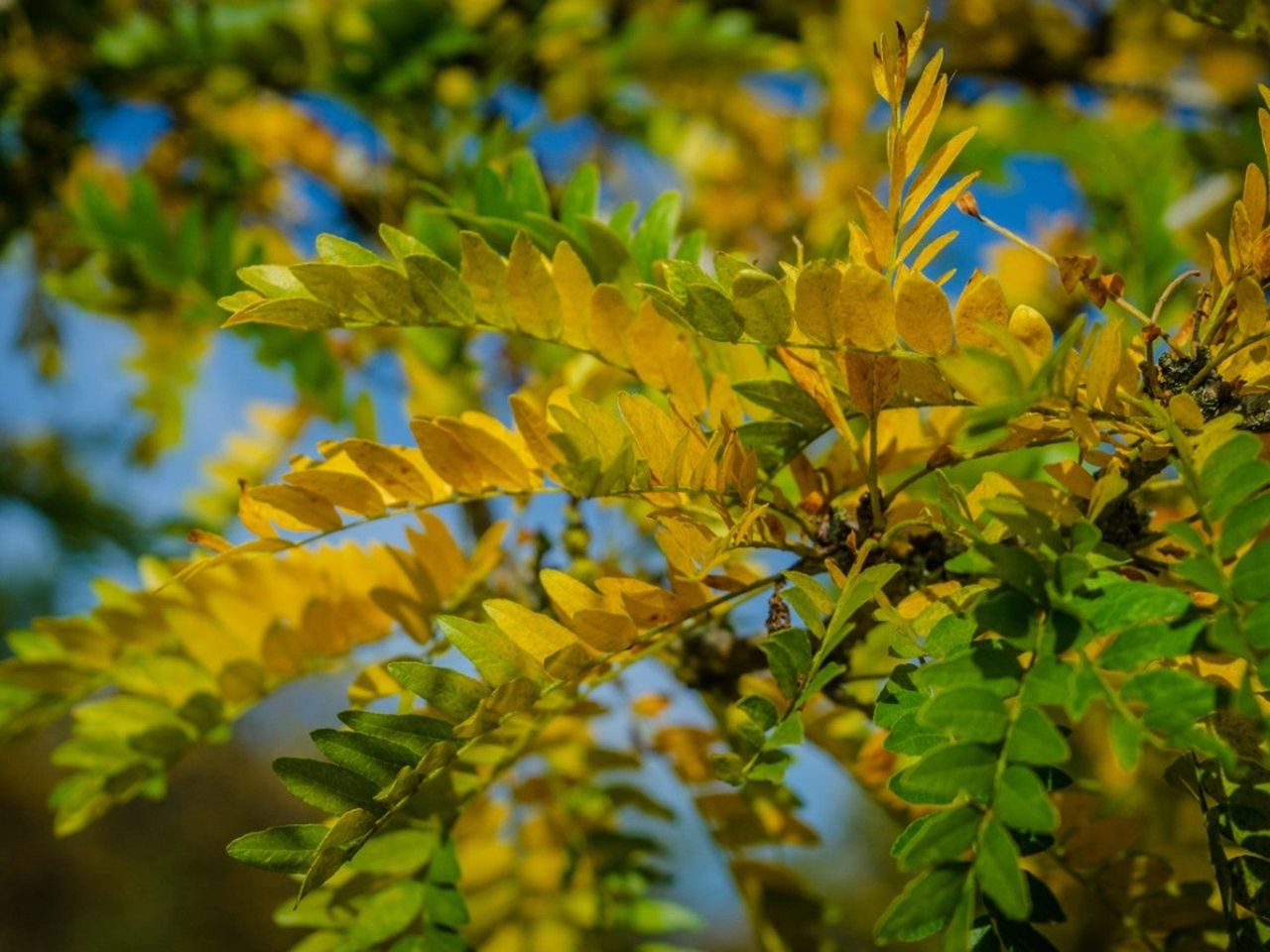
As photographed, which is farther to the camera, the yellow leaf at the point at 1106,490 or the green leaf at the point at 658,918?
the green leaf at the point at 658,918

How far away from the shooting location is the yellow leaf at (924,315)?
1.37 feet

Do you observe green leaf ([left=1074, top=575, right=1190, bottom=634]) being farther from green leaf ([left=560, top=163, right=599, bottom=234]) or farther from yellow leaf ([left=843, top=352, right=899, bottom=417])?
green leaf ([left=560, top=163, right=599, bottom=234])

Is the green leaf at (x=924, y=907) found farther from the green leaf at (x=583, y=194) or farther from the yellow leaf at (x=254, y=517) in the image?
the green leaf at (x=583, y=194)

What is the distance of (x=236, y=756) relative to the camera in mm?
6629

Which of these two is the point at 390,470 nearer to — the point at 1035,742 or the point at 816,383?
the point at 816,383

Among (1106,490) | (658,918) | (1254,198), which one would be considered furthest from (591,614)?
(658,918)

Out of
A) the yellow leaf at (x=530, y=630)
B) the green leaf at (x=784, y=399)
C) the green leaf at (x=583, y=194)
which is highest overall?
the green leaf at (x=583, y=194)

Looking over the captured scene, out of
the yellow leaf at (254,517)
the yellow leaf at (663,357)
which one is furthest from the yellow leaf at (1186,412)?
the yellow leaf at (254,517)

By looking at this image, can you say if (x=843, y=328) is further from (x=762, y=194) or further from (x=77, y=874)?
(x=77, y=874)

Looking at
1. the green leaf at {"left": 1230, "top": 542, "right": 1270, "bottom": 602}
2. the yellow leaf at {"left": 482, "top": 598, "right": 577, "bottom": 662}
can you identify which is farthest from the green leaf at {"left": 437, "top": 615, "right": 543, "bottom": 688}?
the green leaf at {"left": 1230, "top": 542, "right": 1270, "bottom": 602}

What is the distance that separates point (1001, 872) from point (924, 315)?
8.9 inches

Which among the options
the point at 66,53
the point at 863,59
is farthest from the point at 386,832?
the point at 66,53

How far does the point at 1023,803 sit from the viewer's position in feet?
1.13

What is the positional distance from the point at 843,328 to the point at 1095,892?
0.44 metres
